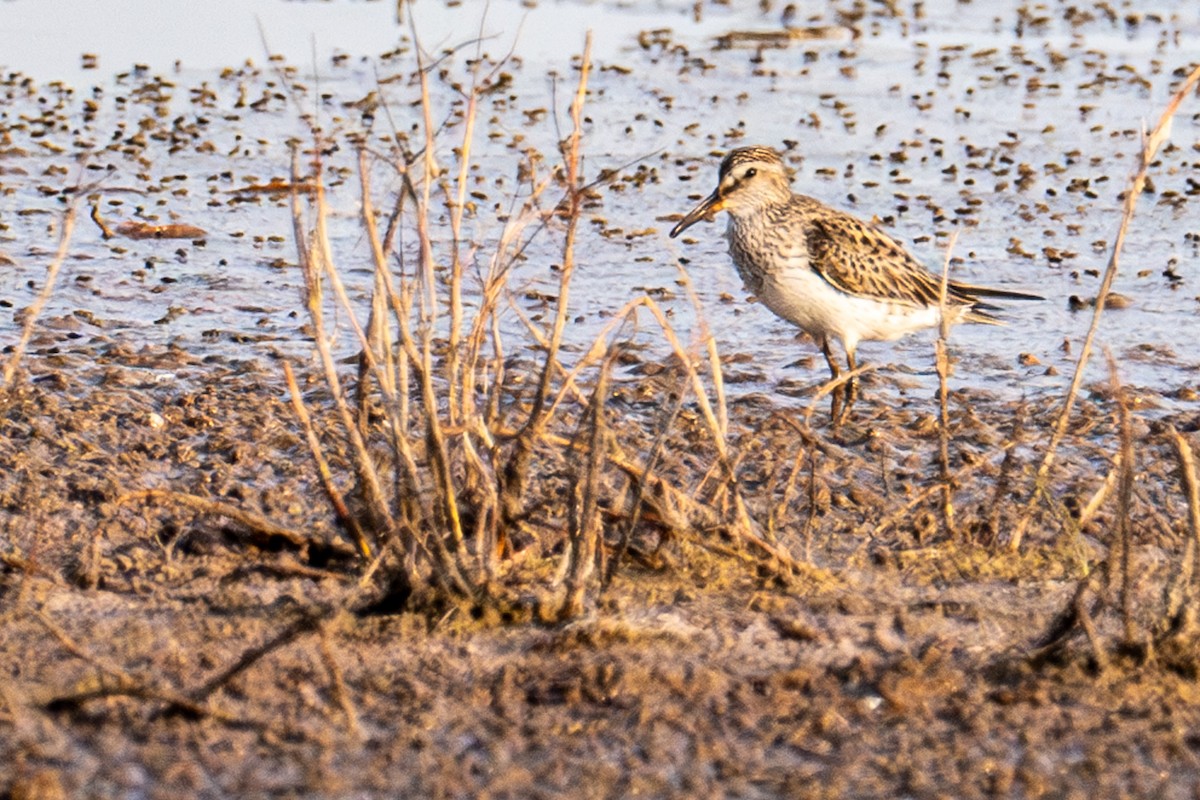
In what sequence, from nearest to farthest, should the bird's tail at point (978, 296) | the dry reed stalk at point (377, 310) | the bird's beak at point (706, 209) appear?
the dry reed stalk at point (377, 310) < the bird's tail at point (978, 296) < the bird's beak at point (706, 209)

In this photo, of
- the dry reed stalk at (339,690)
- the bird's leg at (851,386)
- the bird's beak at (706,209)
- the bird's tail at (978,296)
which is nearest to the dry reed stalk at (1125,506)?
the dry reed stalk at (339,690)

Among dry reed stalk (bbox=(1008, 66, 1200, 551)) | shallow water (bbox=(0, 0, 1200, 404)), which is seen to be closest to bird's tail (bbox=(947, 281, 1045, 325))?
shallow water (bbox=(0, 0, 1200, 404))

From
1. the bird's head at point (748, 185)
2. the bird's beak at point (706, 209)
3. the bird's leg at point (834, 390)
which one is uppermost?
the bird's head at point (748, 185)

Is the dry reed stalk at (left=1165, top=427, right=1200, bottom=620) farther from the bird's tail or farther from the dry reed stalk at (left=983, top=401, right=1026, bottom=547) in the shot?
the bird's tail

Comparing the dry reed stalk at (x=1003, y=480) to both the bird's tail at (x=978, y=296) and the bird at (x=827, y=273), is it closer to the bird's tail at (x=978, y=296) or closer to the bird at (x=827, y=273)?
the bird at (x=827, y=273)

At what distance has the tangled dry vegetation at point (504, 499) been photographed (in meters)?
4.44

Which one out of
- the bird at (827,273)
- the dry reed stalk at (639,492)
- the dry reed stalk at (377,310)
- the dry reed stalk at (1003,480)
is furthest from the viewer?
the bird at (827,273)

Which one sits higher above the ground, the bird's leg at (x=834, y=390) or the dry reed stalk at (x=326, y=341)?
the dry reed stalk at (x=326, y=341)

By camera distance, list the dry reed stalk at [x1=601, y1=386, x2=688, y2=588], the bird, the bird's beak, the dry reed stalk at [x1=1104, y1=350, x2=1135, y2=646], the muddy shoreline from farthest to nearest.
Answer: the bird's beak < the bird < the dry reed stalk at [x1=601, y1=386, x2=688, y2=588] < the dry reed stalk at [x1=1104, y1=350, x2=1135, y2=646] < the muddy shoreline

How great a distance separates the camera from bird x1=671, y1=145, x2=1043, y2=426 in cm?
703

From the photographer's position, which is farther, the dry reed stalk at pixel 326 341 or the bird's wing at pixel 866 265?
the bird's wing at pixel 866 265

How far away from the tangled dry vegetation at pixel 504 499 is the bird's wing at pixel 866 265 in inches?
23.2

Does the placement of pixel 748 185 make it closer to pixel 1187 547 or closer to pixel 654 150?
pixel 1187 547

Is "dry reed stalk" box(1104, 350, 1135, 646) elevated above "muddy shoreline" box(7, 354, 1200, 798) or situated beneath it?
elevated above
